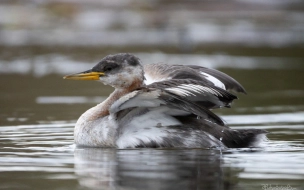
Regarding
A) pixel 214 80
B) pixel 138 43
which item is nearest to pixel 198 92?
pixel 214 80

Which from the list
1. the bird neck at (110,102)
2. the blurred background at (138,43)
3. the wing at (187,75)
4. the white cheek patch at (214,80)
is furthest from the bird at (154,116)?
the blurred background at (138,43)

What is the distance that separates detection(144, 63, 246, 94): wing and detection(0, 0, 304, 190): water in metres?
1.00

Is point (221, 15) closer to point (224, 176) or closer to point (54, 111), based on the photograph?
point (54, 111)

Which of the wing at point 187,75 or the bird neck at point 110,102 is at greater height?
the wing at point 187,75

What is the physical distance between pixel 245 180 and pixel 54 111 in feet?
23.6

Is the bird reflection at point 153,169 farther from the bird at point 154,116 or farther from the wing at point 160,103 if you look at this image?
the wing at point 160,103

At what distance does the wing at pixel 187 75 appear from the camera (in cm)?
1123

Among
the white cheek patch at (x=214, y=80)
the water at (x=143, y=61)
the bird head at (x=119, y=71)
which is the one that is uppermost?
the bird head at (x=119, y=71)

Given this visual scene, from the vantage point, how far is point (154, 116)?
10.3m

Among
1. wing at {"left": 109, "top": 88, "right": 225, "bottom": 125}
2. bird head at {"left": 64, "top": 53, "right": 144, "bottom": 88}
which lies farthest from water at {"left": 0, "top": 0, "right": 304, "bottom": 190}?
bird head at {"left": 64, "top": 53, "right": 144, "bottom": 88}

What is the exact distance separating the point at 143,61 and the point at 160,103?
14.0 metres

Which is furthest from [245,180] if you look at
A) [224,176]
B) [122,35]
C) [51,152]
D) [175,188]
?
[122,35]

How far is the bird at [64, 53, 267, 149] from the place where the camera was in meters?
9.88

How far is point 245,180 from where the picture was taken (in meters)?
8.18
